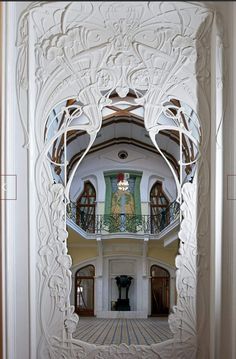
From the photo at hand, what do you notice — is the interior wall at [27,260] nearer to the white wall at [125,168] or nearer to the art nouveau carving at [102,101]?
the art nouveau carving at [102,101]

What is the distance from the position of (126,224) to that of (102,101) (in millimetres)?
649

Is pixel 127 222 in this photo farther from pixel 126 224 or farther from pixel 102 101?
pixel 102 101

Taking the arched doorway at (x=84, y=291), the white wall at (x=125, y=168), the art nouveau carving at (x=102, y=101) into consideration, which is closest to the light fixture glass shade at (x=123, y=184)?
the white wall at (x=125, y=168)

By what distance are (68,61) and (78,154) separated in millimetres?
468

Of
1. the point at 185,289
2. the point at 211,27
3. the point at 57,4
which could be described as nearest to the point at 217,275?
the point at 185,289

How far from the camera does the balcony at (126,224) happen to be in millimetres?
2613

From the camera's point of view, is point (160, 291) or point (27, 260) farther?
point (160, 291)

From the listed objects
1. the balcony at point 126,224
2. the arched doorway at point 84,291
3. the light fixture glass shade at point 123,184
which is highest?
the light fixture glass shade at point 123,184

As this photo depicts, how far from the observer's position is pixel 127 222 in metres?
2.63

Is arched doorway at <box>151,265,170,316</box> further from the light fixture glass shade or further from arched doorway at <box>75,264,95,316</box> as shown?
the light fixture glass shade

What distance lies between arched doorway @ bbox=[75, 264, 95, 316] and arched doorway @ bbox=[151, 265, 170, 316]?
0.32 meters

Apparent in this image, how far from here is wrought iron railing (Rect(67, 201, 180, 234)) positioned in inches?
103

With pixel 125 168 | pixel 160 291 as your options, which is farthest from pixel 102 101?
pixel 160 291

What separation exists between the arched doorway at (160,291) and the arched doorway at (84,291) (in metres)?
0.32
